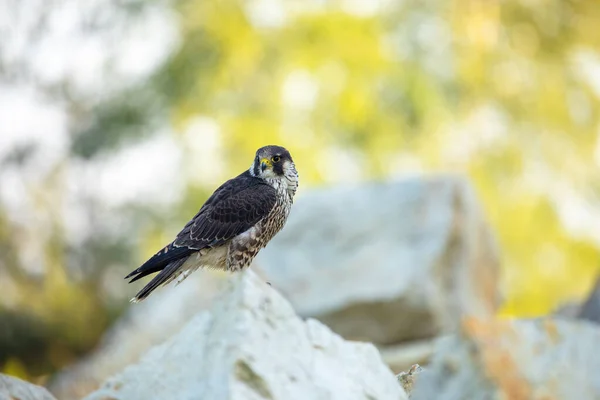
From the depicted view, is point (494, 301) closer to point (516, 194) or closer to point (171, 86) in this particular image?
point (516, 194)

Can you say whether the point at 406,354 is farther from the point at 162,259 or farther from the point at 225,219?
the point at 162,259

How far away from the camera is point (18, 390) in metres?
3.33

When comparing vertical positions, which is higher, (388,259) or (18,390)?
(388,259)

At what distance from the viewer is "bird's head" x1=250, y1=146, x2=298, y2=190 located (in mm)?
4781

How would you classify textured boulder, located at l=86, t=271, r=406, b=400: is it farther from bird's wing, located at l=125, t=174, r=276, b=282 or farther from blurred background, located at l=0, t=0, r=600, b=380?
blurred background, located at l=0, t=0, r=600, b=380

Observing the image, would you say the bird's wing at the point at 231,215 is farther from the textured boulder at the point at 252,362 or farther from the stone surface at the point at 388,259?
the stone surface at the point at 388,259

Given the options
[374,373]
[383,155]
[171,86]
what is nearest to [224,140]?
[171,86]

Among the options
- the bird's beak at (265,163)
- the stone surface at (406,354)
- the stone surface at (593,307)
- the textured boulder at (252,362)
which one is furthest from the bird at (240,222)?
the stone surface at (593,307)

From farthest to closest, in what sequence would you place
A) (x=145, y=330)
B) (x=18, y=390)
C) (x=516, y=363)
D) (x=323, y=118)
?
1. (x=323, y=118)
2. (x=145, y=330)
3. (x=18, y=390)
4. (x=516, y=363)

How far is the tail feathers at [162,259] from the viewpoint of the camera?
4.56m

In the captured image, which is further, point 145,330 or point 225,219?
point 145,330

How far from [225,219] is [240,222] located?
0.31 ft

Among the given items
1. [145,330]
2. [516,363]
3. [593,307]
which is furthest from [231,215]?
[145,330]

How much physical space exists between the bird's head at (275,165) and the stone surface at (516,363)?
1.95 metres
